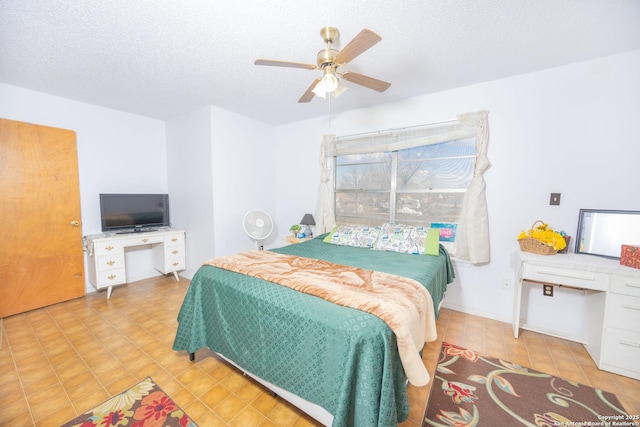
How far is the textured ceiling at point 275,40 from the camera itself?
1.52m

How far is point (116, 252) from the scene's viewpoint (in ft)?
9.92

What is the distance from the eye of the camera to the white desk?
1.73 metres

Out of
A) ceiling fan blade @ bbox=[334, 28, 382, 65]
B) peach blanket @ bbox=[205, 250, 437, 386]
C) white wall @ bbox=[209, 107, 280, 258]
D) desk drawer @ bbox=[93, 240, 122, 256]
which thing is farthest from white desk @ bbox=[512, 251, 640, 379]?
desk drawer @ bbox=[93, 240, 122, 256]

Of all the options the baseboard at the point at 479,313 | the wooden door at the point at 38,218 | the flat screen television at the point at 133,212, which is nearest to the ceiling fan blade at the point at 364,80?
the baseboard at the point at 479,313

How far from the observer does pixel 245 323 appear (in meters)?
1.53

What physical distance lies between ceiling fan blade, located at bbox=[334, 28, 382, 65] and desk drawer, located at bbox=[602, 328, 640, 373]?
260 centimetres

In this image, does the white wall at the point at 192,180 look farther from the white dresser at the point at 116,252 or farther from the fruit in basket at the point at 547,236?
the fruit in basket at the point at 547,236

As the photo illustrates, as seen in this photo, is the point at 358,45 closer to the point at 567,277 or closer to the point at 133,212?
the point at 567,277

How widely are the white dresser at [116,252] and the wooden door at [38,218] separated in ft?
0.74

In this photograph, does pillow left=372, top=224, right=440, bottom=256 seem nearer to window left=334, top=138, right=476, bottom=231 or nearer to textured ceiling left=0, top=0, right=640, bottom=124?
window left=334, top=138, right=476, bottom=231

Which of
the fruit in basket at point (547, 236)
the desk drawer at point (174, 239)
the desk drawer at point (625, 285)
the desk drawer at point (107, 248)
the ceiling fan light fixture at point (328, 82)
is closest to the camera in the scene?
the ceiling fan light fixture at point (328, 82)

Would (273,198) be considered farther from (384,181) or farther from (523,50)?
(523,50)

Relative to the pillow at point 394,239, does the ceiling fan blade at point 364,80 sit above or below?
above

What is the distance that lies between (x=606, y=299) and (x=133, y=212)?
494 centimetres
